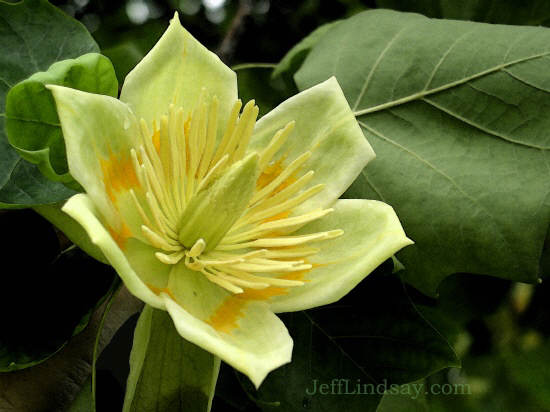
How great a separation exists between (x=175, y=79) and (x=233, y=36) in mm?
498

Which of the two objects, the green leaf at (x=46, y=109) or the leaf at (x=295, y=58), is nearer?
the green leaf at (x=46, y=109)

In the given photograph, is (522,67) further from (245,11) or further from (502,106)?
(245,11)

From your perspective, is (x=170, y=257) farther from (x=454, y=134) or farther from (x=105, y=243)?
(x=454, y=134)

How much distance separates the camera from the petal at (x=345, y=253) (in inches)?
24.3

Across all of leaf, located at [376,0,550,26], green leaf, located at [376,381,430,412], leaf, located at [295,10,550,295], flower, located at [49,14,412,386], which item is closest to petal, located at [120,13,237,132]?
flower, located at [49,14,412,386]

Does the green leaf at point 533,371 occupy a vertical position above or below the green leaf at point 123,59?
below

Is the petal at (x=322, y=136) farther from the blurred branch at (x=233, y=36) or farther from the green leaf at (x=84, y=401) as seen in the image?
the blurred branch at (x=233, y=36)

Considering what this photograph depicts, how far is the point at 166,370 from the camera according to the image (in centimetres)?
66

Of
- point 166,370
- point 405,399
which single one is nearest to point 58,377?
point 166,370

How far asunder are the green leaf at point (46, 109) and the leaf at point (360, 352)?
339 mm

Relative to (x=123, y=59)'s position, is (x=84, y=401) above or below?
below

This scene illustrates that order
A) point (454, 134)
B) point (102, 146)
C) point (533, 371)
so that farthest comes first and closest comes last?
point (533, 371) → point (454, 134) → point (102, 146)

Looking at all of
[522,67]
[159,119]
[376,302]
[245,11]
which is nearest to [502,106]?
[522,67]

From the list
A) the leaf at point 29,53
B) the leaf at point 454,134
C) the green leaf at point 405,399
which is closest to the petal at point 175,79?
the leaf at point 29,53
